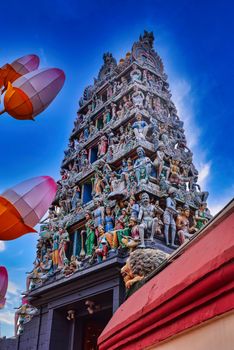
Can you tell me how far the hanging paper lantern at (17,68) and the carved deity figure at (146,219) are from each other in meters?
6.72

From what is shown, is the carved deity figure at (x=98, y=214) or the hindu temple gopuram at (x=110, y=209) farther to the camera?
the carved deity figure at (x=98, y=214)

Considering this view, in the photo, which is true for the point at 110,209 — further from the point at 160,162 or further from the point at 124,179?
the point at 160,162

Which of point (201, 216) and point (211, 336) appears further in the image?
point (201, 216)

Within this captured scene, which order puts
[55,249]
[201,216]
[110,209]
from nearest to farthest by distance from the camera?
[110,209] → [201,216] → [55,249]

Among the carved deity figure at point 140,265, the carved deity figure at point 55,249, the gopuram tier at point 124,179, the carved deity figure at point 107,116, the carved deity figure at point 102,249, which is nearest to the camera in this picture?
the carved deity figure at point 140,265

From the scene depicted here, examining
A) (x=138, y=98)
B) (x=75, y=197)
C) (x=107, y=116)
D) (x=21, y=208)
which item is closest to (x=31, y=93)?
(x=21, y=208)

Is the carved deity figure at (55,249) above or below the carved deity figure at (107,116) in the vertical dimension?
below

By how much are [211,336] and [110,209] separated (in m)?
11.6

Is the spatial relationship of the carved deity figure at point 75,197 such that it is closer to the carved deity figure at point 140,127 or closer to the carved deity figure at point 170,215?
the carved deity figure at point 140,127

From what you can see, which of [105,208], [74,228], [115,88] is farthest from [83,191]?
[115,88]

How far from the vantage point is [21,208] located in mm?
4664

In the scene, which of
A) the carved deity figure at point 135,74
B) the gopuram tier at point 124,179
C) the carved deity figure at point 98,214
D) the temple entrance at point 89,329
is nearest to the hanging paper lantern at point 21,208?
the gopuram tier at point 124,179

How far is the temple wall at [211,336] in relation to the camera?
1.97 m

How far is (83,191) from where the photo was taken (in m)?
16.8
